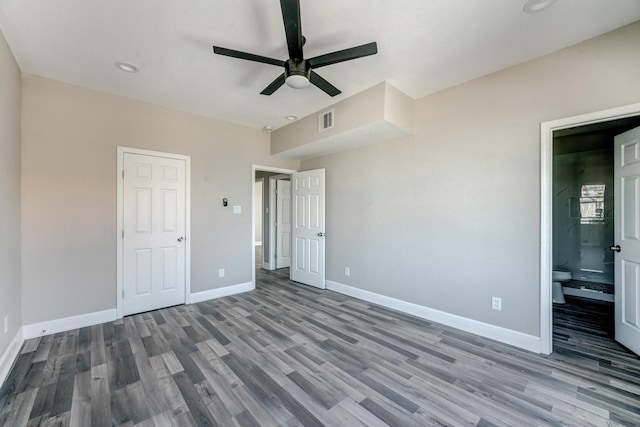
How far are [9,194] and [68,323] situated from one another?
1531mm

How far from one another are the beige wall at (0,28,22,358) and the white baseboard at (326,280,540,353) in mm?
3747

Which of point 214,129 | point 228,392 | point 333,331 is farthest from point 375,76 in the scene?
point 228,392

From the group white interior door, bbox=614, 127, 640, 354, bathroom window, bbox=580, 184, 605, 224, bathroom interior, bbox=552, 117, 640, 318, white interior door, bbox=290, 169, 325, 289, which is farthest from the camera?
white interior door, bbox=290, 169, 325, 289

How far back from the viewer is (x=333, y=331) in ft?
9.76

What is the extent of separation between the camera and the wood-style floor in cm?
174

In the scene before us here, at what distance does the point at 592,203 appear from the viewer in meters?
4.42

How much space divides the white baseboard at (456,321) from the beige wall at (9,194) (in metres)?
3.75

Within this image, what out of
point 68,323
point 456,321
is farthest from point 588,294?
point 68,323

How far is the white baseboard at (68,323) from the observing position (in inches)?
109

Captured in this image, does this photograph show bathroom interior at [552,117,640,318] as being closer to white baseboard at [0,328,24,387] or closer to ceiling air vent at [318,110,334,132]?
ceiling air vent at [318,110,334,132]

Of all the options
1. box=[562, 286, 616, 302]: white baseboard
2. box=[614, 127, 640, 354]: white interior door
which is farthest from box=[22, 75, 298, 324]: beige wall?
box=[562, 286, 616, 302]: white baseboard

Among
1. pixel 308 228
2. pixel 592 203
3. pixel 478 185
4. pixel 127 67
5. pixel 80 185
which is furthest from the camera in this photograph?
pixel 308 228

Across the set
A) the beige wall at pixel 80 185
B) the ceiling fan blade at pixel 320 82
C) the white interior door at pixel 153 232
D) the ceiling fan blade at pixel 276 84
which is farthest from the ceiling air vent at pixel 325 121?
the white interior door at pixel 153 232

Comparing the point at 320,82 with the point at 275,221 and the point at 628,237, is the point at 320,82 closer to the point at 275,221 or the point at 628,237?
the point at 628,237
